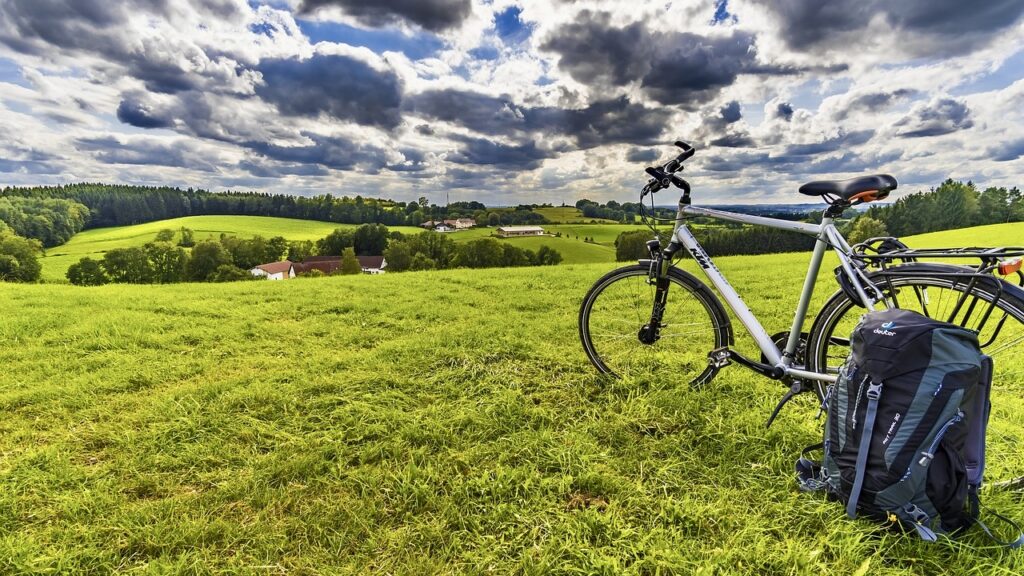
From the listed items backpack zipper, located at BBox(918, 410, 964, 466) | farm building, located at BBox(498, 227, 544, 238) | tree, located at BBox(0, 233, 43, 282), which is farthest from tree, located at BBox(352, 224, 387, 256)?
backpack zipper, located at BBox(918, 410, 964, 466)

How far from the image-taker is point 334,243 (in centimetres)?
6081

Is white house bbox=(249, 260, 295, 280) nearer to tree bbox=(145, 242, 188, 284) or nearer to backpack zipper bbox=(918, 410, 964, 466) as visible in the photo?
tree bbox=(145, 242, 188, 284)

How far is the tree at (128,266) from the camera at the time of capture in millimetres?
41781

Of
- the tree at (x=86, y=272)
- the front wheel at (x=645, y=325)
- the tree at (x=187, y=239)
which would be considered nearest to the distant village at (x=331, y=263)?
the tree at (x=86, y=272)

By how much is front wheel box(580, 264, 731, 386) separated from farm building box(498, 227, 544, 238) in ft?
172

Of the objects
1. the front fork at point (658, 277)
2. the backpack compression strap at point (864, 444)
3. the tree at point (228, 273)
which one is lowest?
the tree at point (228, 273)

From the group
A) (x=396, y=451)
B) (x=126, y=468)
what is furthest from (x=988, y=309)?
(x=126, y=468)

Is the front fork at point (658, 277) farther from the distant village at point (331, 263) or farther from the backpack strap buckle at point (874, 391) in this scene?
the distant village at point (331, 263)

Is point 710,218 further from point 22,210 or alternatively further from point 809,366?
point 22,210

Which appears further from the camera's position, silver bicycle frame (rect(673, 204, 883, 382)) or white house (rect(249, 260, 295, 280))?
white house (rect(249, 260, 295, 280))

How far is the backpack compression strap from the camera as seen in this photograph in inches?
78.7

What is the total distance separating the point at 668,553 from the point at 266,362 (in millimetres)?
4167

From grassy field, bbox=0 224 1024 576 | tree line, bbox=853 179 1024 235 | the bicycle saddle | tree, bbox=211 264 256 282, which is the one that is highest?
tree line, bbox=853 179 1024 235

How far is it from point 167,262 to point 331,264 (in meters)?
16.3
